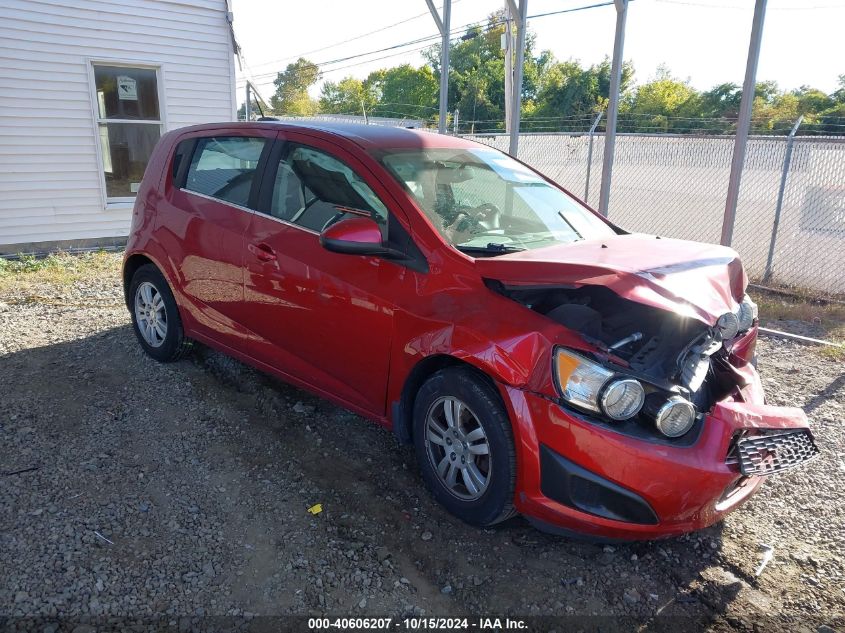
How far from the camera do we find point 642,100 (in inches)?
2272

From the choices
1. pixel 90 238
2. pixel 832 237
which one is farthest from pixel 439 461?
pixel 90 238

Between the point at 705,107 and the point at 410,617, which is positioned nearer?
the point at 410,617

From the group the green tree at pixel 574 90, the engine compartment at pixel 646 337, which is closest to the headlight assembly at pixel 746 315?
the engine compartment at pixel 646 337

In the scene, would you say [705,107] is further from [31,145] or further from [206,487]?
[206,487]

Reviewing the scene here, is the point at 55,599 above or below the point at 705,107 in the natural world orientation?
below

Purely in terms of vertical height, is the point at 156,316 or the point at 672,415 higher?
the point at 672,415

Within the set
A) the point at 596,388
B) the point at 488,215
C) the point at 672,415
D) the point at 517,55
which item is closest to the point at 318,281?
the point at 488,215

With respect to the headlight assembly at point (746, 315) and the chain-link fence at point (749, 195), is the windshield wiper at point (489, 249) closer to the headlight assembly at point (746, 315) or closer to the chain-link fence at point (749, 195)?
the headlight assembly at point (746, 315)

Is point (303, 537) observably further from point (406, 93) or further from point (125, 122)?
point (406, 93)

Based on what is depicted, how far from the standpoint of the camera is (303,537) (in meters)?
2.93

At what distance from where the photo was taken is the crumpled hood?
2.72 meters

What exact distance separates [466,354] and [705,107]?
55.8 meters

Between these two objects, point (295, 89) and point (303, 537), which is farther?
point (295, 89)

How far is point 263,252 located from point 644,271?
2169 mm
